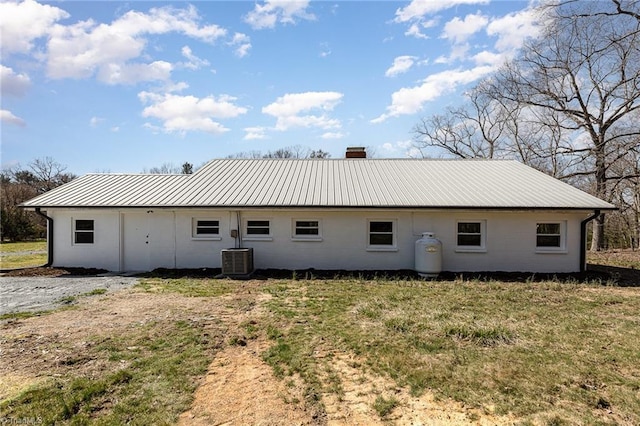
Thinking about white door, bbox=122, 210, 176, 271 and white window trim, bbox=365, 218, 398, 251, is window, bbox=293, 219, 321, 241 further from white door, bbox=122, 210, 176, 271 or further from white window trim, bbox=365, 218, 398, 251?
white door, bbox=122, 210, 176, 271

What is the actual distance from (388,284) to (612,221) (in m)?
24.8

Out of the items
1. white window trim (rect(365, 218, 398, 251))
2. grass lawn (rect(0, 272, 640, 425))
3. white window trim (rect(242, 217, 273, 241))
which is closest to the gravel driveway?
grass lawn (rect(0, 272, 640, 425))

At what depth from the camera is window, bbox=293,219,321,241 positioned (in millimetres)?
12836

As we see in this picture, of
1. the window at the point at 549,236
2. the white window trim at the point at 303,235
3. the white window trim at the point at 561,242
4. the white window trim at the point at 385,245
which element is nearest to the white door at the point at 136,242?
the white window trim at the point at 303,235

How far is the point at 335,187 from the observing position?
13.8 metres

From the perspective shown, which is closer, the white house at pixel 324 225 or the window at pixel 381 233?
the white house at pixel 324 225

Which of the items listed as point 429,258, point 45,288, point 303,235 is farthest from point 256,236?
point 45,288

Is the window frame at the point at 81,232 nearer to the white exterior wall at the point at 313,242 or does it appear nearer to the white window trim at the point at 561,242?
the white exterior wall at the point at 313,242

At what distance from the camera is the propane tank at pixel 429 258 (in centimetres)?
1156

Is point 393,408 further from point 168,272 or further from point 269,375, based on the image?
point 168,272

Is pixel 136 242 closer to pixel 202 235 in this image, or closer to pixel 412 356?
pixel 202 235

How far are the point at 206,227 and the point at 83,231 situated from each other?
481 centimetres

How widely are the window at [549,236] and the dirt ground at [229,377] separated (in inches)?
420

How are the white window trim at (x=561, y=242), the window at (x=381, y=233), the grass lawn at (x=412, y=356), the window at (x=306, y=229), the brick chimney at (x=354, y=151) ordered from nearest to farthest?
the grass lawn at (x=412, y=356), the white window trim at (x=561, y=242), the window at (x=381, y=233), the window at (x=306, y=229), the brick chimney at (x=354, y=151)
